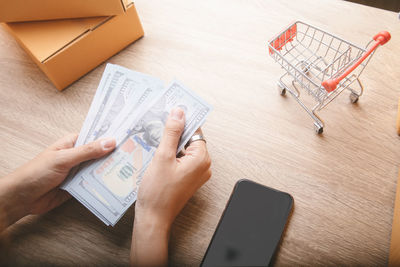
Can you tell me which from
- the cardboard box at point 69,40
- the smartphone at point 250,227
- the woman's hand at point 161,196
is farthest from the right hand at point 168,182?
the cardboard box at point 69,40

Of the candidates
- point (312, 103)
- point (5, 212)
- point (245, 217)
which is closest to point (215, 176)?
point (245, 217)

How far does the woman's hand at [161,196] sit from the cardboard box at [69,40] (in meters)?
0.38

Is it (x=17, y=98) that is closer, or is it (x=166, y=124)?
(x=166, y=124)

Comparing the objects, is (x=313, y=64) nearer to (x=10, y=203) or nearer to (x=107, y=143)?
(x=107, y=143)

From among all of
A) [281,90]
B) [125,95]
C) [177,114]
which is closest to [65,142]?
[125,95]

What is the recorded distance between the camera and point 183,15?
91cm

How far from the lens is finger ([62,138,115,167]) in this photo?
665mm

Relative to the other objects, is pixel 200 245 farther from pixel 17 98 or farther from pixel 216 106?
pixel 17 98

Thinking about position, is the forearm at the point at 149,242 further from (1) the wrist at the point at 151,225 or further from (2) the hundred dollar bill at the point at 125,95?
(2) the hundred dollar bill at the point at 125,95

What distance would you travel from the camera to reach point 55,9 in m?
0.76

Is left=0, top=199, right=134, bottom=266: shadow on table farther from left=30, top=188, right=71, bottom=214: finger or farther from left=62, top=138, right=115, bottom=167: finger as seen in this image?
left=62, top=138, right=115, bottom=167: finger

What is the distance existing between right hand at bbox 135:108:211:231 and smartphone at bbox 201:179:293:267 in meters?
0.10

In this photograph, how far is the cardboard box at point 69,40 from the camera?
0.76 m

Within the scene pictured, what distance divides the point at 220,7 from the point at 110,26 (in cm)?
34
